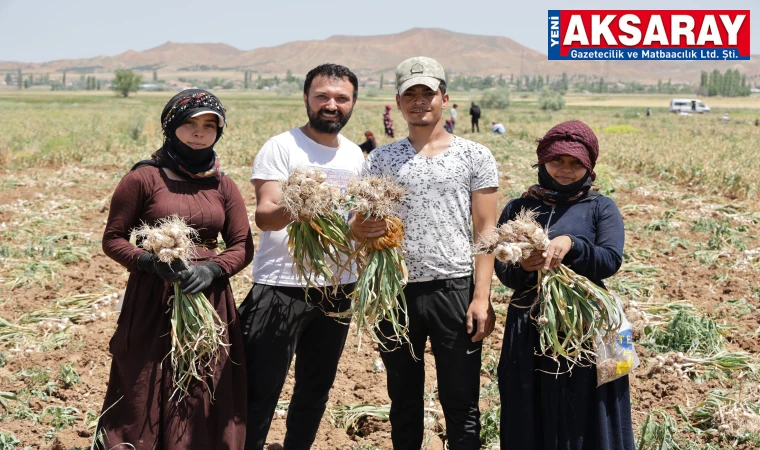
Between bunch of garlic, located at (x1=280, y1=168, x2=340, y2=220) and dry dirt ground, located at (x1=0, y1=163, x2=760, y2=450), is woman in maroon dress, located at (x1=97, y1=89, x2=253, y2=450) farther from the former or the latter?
dry dirt ground, located at (x1=0, y1=163, x2=760, y2=450)

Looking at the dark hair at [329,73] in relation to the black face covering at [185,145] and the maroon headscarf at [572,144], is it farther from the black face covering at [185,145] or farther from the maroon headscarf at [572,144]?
the maroon headscarf at [572,144]

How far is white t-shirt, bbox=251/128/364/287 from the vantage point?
106 inches

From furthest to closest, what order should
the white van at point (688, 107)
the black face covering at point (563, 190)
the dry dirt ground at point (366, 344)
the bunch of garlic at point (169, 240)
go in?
the white van at point (688, 107)
the dry dirt ground at point (366, 344)
the black face covering at point (563, 190)
the bunch of garlic at point (169, 240)

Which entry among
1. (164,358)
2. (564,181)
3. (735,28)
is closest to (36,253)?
(164,358)

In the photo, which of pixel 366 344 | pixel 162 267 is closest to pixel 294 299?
pixel 162 267

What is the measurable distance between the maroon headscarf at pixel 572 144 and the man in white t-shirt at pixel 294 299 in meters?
0.88

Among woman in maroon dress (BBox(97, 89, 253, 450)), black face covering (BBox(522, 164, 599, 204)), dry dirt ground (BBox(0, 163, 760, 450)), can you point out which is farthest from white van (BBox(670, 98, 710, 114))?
woman in maroon dress (BBox(97, 89, 253, 450))

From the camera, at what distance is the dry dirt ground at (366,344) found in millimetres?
3443

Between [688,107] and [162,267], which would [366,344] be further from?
[688,107]

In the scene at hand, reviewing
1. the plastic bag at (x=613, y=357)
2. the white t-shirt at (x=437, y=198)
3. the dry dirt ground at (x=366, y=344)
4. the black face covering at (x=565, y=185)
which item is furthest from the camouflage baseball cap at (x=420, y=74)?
the dry dirt ground at (x=366, y=344)

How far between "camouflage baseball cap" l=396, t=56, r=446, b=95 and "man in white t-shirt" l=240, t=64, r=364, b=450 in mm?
310

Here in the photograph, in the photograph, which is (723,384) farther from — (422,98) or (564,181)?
(422,98)

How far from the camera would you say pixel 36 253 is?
6586 millimetres

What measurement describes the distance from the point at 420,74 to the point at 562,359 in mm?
1265
